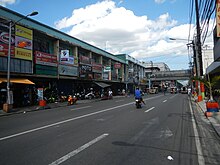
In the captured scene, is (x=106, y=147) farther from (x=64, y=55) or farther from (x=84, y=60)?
(x=84, y=60)

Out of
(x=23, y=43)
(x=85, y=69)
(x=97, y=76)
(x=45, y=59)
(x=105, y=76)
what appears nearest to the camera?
(x=23, y=43)

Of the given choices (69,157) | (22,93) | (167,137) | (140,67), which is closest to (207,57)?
(140,67)

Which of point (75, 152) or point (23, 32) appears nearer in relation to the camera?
point (75, 152)

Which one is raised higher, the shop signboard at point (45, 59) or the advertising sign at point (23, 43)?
the advertising sign at point (23, 43)

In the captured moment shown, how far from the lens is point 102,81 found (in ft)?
147

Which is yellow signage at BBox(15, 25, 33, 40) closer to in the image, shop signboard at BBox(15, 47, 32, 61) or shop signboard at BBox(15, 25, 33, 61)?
shop signboard at BBox(15, 25, 33, 61)

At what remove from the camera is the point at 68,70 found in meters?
A: 31.9

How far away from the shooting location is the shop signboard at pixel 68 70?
30.2 metres

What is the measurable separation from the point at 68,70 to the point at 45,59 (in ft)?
18.1

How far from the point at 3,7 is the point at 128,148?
20090 mm

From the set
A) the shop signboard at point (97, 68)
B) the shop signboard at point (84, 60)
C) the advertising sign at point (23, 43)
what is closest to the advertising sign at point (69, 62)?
the shop signboard at point (84, 60)

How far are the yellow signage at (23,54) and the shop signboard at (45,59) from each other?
100 centimetres

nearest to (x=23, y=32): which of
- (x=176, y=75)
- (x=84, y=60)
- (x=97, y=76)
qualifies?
(x=84, y=60)

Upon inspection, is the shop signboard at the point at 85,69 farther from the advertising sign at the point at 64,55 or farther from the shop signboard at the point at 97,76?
the advertising sign at the point at 64,55
